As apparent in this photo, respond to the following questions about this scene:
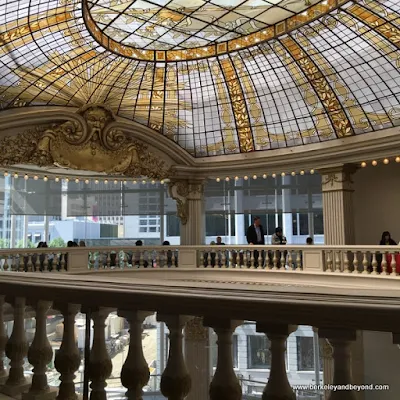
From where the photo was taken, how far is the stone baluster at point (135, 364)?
6.93 ft

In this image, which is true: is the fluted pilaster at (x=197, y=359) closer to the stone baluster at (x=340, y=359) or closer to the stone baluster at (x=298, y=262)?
the stone baluster at (x=340, y=359)

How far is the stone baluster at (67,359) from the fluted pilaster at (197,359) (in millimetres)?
617

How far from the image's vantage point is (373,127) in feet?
44.2

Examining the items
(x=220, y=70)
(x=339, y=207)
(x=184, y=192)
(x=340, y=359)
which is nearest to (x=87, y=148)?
(x=184, y=192)

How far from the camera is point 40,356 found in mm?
2498

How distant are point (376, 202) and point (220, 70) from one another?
730 cm

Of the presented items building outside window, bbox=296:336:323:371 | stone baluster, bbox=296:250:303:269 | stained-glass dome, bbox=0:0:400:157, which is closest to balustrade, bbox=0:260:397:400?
building outside window, bbox=296:336:323:371

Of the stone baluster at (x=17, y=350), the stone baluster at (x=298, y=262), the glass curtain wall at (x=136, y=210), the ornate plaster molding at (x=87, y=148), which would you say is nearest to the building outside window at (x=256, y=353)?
the stone baluster at (x=17, y=350)

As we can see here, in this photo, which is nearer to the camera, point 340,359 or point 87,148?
point 340,359

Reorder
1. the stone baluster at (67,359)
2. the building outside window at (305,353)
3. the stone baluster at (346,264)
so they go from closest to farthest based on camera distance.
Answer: the stone baluster at (67,359) → the building outside window at (305,353) → the stone baluster at (346,264)

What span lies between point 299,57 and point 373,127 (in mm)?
3082

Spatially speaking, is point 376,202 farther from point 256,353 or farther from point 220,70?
point 256,353

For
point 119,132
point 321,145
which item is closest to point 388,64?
point 321,145

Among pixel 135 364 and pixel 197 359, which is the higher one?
pixel 135 364
